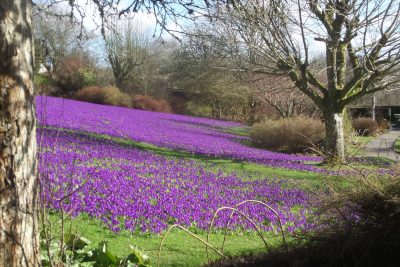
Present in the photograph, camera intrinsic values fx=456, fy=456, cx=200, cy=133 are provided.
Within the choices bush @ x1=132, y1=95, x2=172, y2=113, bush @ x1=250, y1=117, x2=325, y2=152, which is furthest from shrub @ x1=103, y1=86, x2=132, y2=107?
bush @ x1=250, y1=117, x2=325, y2=152

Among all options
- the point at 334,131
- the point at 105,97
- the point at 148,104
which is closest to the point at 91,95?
the point at 105,97

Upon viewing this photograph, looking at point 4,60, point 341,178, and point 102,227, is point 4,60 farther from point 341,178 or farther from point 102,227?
point 102,227

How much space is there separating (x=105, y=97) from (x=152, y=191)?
36.2 m

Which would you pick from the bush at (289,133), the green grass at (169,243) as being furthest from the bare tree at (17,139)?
the bush at (289,133)

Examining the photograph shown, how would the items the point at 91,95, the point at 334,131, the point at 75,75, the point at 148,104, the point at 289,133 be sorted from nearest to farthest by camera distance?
the point at 334,131 → the point at 289,133 → the point at 148,104 → the point at 91,95 → the point at 75,75

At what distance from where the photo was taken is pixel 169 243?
560 cm

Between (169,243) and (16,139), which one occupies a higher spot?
(16,139)

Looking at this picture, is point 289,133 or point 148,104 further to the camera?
point 148,104

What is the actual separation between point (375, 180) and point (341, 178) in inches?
23.1

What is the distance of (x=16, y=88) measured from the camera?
2.60 m

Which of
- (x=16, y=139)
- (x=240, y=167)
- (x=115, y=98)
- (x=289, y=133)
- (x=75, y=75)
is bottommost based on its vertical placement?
(x=240, y=167)

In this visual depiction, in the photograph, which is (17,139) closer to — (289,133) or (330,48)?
(330,48)

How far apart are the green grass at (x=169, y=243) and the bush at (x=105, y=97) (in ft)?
123

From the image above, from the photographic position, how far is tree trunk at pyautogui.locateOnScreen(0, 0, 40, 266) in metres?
2.55
